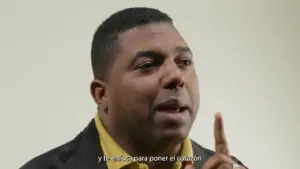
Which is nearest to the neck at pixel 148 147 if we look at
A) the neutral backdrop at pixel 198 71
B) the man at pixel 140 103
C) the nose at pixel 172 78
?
the man at pixel 140 103

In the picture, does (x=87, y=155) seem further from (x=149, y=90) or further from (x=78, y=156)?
(x=149, y=90)

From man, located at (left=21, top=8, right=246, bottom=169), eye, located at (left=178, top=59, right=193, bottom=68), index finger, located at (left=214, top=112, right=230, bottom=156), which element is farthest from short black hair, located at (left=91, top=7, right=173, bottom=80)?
index finger, located at (left=214, top=112, right=230, bottom=156)

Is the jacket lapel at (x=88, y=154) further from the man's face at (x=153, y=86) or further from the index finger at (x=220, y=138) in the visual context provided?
the index finger at (x=220, y=138)

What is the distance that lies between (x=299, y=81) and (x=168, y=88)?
777 millimetres

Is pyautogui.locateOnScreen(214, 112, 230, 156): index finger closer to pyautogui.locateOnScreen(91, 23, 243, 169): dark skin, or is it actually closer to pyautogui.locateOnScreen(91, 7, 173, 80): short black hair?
pyautogui.locateOnScreen(91, 23, 243, 169): dark skin

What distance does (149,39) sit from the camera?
32.8 inches

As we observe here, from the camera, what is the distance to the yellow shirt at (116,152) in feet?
2.79

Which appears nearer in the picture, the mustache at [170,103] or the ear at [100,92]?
the mustache at [170,103]

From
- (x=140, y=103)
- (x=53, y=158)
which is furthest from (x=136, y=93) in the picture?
(x=53, y=158)

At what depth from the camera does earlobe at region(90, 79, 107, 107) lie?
2.94ft

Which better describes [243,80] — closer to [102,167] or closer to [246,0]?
[246,0]

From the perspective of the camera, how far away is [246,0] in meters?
1.39

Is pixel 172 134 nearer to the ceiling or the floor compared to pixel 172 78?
nearer to the floor

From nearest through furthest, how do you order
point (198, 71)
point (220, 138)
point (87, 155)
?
point (220, 138)
point (87, 155)
point (198, 71)
